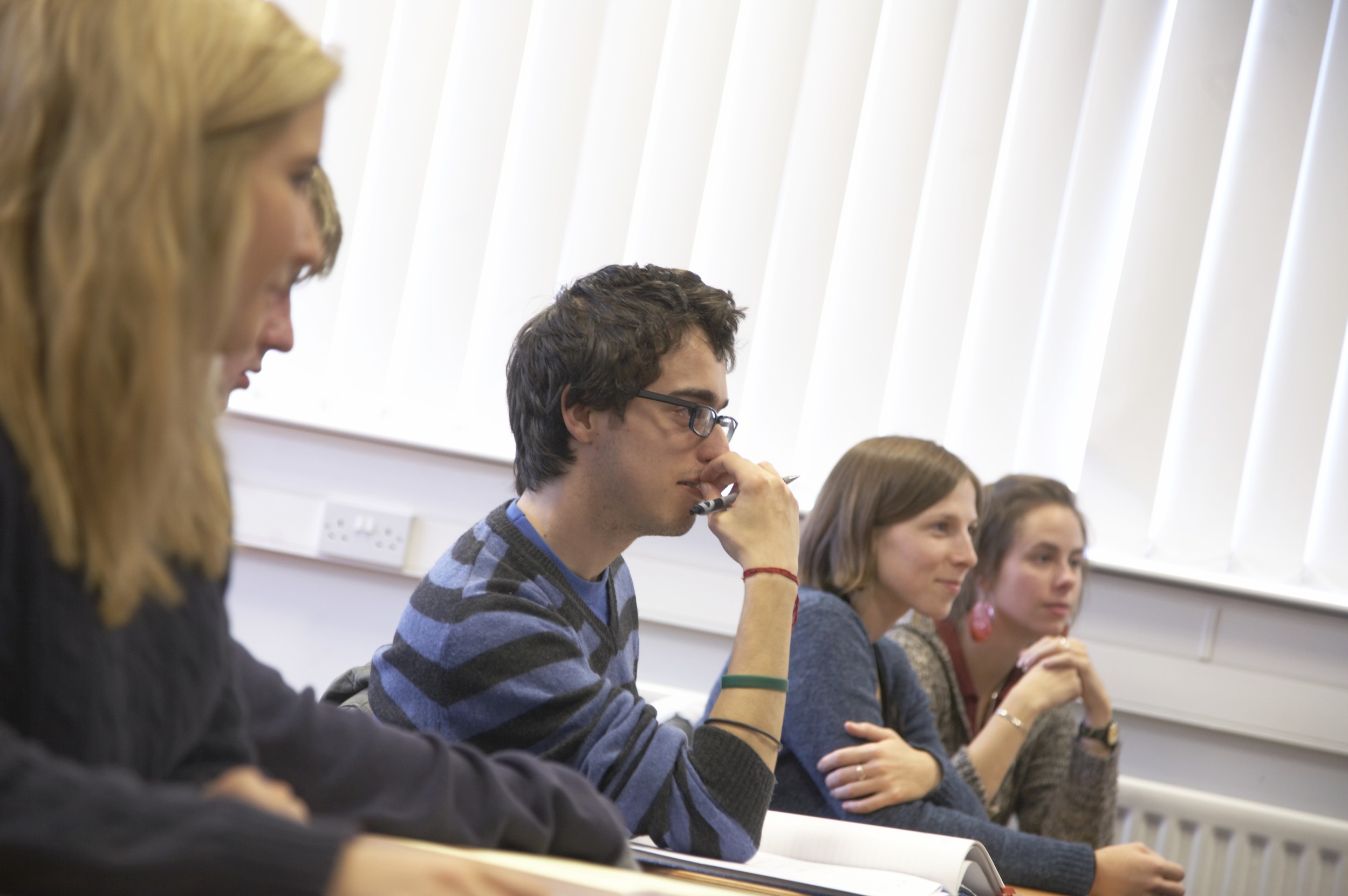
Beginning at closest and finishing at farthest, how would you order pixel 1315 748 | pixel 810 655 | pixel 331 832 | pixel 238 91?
pixel 331 832, pixel 238 91, pixel 810 655, pixel 1315 748

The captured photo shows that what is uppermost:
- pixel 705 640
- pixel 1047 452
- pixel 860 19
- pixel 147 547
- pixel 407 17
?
pixel 860 19

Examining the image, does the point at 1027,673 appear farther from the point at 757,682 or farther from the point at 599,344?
the point at 599,344

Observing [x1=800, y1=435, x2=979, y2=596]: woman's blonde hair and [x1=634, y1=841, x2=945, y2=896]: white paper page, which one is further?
[x1=800, y1=435, x2=979, y2=596]: woman's blonde hair

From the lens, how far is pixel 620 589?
1.58 metres

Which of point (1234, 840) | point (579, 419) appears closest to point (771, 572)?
point (579, 419)

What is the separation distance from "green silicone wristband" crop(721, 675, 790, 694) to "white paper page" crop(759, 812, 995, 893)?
0.50ft

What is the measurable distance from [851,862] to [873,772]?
39 centimetres

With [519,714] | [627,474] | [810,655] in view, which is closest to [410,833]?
[519,714]

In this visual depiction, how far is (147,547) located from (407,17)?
2248 millimetres

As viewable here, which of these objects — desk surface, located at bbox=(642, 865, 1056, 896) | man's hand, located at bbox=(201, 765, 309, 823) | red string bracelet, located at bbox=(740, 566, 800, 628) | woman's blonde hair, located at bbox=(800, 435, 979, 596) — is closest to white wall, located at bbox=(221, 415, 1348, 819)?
woman's blonde hair, located at bbox=(800, 435, 979, 596)

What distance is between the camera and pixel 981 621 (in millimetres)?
2402

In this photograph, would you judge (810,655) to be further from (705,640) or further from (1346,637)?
(1346,637)

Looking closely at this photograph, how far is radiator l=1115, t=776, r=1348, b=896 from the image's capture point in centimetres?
249

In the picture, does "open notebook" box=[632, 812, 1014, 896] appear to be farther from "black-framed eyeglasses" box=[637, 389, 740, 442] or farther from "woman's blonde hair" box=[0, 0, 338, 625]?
"woman's blonde hair" box=[0, 0, 338, 625]
